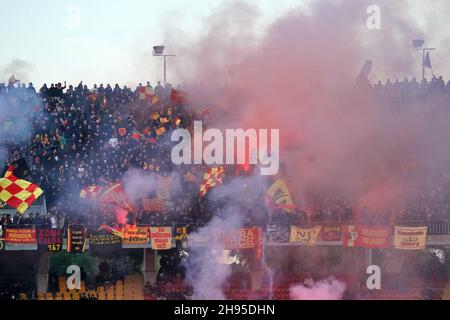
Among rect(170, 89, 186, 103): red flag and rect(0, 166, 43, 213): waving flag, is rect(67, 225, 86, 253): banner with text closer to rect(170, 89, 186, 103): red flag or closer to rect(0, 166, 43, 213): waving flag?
rect(0, 166, 43, 213): waving flag

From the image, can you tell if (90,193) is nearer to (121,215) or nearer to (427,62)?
(121,215)

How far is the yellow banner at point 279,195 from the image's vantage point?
25.9m

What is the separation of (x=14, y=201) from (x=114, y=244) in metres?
3.18

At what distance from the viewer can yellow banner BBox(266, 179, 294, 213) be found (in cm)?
2592

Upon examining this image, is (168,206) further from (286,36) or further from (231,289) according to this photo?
(286,36)

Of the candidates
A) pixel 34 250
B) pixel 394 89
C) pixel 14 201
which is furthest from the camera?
pixel 394 89

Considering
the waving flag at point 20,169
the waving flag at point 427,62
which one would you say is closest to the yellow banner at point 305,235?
the waving flag at point 20,169

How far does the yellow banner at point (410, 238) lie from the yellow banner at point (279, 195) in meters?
3.30

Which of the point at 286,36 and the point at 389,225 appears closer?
the point at 389,225

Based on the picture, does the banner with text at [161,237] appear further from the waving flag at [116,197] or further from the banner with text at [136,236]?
the waving flag at [116,197]

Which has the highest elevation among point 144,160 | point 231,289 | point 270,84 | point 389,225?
point 270,84

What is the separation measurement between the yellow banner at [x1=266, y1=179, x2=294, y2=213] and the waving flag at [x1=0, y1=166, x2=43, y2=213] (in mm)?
6892

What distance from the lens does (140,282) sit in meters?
26.4

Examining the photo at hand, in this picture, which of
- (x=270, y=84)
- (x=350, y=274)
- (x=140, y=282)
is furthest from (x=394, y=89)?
(x=140, y=282)
